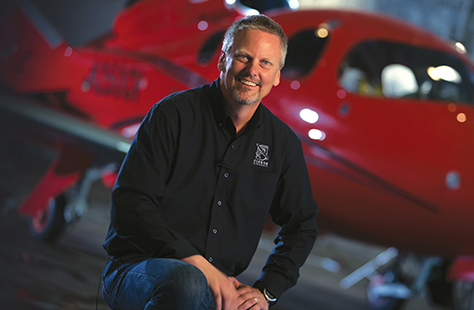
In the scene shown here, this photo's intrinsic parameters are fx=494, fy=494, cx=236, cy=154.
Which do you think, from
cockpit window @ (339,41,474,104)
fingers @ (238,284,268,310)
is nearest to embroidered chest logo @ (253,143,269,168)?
fingers @ (238,284,268,310)

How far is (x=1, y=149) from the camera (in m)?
8.16

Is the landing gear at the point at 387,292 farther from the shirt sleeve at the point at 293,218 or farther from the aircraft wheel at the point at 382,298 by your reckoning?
the shirt sleeve at the point at 293,218

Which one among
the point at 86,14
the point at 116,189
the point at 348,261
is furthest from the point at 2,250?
the point at 348,261

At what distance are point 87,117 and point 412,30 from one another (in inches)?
96.5

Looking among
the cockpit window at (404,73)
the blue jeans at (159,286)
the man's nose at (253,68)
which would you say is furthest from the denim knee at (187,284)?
the cockpit window at (404,73)

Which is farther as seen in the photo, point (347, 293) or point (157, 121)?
point (347, 293)

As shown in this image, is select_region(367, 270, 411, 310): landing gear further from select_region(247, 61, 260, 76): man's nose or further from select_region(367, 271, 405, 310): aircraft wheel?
select_region(247, 61, 260, 76): man's nose

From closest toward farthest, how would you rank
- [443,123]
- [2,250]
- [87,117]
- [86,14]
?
[443,123], [2,250], [87,117], [86,14]

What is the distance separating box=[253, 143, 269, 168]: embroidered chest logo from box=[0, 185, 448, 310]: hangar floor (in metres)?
1.52

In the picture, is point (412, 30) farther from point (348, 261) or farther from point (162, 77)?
point (348, 261)

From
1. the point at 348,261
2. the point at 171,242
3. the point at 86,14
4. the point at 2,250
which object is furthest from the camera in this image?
the point at 348,261

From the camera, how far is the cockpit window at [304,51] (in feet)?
10.1

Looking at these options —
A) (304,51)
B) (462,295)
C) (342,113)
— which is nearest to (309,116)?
(342,113)

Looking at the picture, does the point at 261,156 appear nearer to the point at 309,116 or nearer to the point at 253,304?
the point at 253,304
